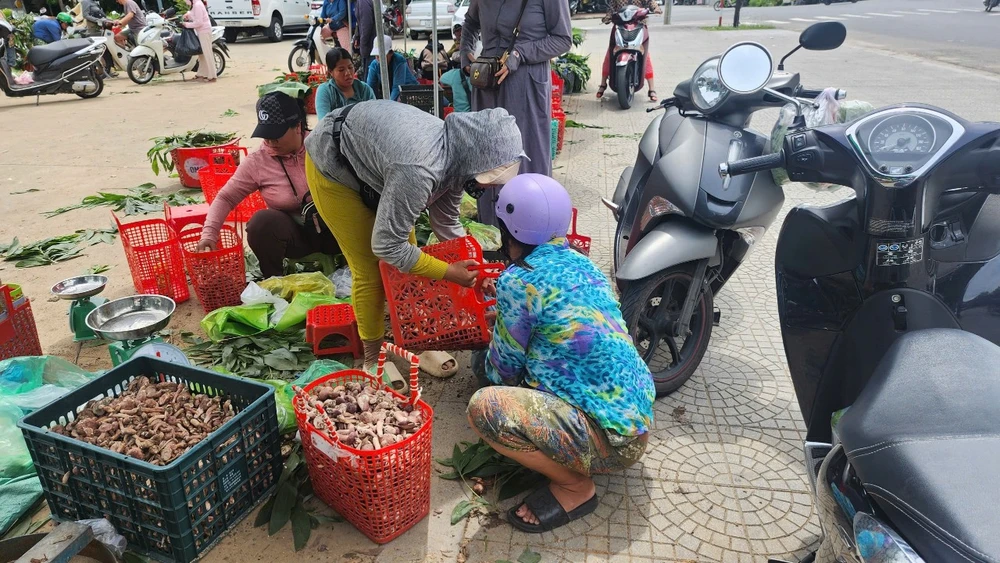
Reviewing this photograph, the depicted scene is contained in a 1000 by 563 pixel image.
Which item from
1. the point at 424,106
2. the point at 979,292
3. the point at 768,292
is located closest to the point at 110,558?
the point at 979,292

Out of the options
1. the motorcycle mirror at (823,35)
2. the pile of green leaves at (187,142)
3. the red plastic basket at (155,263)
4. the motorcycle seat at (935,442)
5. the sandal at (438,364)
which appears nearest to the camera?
the motorcycle seat at (935,442)

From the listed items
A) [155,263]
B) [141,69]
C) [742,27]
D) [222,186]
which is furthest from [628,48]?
[742,27]

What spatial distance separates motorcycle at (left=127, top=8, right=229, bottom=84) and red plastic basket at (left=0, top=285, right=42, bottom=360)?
1176 cm

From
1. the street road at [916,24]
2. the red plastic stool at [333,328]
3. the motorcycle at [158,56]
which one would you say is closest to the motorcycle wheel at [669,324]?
the red plastic stool at [333,328]

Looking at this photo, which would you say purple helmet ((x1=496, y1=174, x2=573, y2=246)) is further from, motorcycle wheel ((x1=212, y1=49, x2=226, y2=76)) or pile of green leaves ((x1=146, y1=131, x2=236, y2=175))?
motorcycle wheel ((x1=212, y1=49, x2=226, y2=76))

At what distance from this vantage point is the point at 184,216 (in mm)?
4125

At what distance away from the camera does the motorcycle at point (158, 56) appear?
42.7 feet

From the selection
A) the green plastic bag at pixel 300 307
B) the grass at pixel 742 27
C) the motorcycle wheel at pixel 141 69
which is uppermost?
the grass at pixel 742 27

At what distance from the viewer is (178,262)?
395 cm

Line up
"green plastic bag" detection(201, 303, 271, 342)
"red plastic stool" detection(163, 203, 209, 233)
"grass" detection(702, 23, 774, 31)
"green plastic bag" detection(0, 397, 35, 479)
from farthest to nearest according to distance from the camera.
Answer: "grass" detection(702, 23, 774, 31), "red plastic stool" detection(163, 203, 209, 233), "green plastic bag" detection(201, 303, 271, 342), "green plastic bag" detection(0, 397, 35, 479)

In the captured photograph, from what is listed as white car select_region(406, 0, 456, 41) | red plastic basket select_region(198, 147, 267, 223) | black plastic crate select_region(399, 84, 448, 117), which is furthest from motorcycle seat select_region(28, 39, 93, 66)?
white car select_region(406, 0, 456, 41)

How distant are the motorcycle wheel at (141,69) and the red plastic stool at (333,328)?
1222 centimetres

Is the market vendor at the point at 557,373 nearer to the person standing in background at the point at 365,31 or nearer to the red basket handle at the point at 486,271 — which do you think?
the red basket handle at the point at 486,271

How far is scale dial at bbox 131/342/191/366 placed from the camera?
8.79ft
